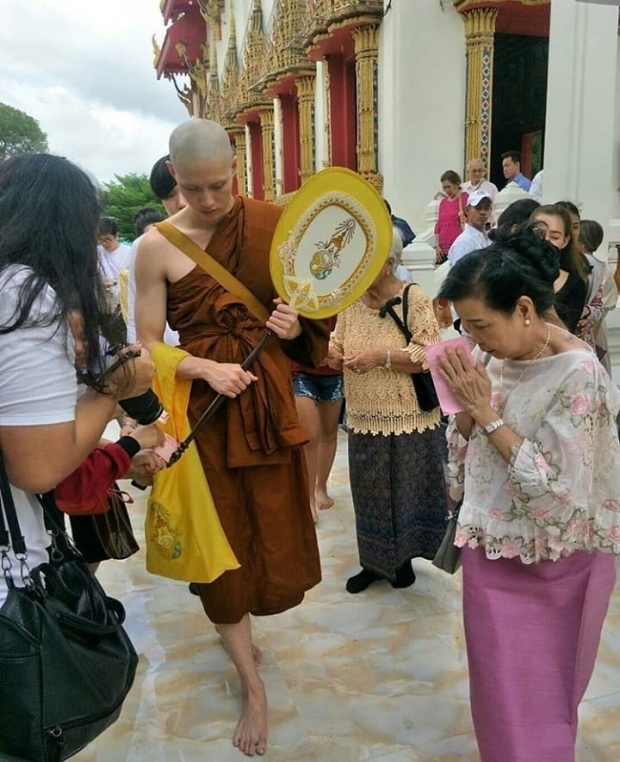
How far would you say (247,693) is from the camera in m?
2.01

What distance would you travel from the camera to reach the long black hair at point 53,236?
3.58 ft

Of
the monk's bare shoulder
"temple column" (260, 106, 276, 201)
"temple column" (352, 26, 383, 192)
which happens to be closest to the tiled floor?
the monk's bare shoulder

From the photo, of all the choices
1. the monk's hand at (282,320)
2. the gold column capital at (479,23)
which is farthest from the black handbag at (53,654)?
the gold column capital at (479,23)

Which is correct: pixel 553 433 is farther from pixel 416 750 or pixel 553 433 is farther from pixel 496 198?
pixel 496 198

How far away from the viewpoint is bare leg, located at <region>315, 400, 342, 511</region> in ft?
11.4

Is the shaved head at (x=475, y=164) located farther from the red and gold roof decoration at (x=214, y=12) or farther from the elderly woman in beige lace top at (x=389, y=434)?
the red and gold roof decoration at (x=214, y=12)

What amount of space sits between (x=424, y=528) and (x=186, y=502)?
1.22 metres

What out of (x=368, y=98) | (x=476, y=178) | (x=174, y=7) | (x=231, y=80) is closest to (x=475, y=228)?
(x=476, y=178)

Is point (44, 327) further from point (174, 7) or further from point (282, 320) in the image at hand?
point (174, 7)

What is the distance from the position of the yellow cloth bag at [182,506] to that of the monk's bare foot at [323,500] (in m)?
1.79

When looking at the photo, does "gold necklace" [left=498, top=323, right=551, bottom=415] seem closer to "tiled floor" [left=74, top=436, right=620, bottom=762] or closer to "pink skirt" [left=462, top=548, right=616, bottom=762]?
"pink skirt" [left=462, top=548, right=616, bottom=762]

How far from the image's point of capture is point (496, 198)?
584cm

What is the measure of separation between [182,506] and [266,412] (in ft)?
1.20

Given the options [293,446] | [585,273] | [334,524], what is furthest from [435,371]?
[334,524]
